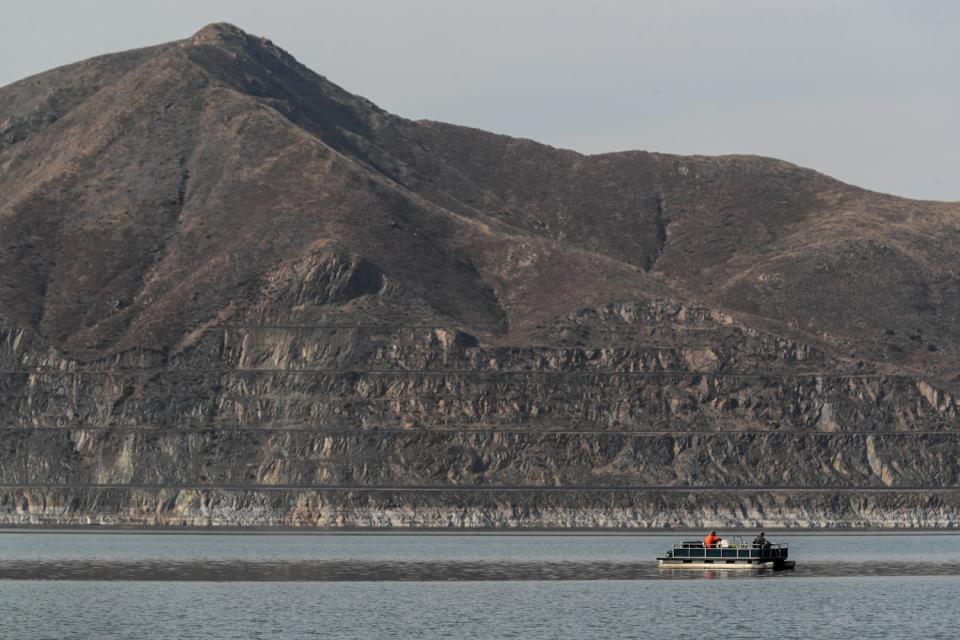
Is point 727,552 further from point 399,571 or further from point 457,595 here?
point 457,595

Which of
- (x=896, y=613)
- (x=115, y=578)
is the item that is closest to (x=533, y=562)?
(x=115, y=578)

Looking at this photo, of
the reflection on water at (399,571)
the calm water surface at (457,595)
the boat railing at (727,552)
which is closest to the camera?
the calm water surface at (457,595)

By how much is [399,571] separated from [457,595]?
22753 mm

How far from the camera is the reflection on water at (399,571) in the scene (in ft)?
471

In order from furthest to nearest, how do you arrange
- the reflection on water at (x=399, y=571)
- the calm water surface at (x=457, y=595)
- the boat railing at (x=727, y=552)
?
the boat railing at (x=727, y=552), the reflection on water at (x=399, y=571), the calm water surface at (x=457, y=595)

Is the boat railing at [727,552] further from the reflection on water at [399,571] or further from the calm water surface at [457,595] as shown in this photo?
the calm water surface at [457,595]

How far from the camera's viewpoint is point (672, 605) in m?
123

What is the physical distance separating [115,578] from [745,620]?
48884 mm

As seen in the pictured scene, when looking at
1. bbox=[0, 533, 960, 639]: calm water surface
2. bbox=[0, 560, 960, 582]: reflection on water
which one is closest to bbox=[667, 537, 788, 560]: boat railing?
bbox=[0, 560, 960, 582]: reflection on water

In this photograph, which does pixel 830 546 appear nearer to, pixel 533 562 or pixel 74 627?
pixel 533 562

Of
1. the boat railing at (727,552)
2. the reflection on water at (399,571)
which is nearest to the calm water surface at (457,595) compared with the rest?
the reflection on water at (399,571)

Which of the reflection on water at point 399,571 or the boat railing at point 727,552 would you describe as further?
the boat railing at point 727,552

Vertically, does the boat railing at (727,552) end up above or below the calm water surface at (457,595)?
above

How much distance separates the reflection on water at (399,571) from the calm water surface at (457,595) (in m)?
0.16
